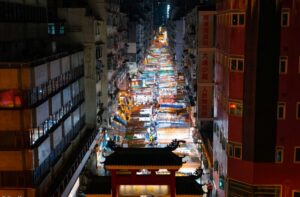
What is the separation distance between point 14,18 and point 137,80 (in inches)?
2468

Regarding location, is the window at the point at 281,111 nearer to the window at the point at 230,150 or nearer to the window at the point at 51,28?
the window at the point at 230,150

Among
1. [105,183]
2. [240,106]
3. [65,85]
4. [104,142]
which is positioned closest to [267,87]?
[240,106]

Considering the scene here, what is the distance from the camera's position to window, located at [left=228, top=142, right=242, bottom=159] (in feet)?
85.3

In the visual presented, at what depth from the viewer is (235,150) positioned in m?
26.2

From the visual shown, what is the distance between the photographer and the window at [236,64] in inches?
1002

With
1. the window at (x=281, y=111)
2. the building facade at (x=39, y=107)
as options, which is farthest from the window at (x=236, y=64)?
the building facade at (x=39, y=107)

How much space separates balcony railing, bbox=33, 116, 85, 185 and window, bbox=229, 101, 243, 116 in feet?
36.0

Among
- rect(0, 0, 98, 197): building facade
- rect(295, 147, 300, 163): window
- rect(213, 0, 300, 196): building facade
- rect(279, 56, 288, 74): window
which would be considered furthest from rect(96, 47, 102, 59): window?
rect(295, 147, 300, 163): window

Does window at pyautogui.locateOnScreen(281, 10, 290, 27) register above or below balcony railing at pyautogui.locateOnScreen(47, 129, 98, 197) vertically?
above

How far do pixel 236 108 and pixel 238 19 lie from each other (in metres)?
4.99

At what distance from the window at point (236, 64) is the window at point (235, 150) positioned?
14.1 feet

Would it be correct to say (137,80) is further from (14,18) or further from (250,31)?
(250,31)

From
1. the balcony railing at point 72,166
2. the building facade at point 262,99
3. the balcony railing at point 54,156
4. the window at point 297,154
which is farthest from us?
the balcony railing at point 72,166

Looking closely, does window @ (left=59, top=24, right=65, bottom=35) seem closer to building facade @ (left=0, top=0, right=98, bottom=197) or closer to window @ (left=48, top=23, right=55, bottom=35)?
building facade @ (left=0, top=0, right=98, bottom=197)
